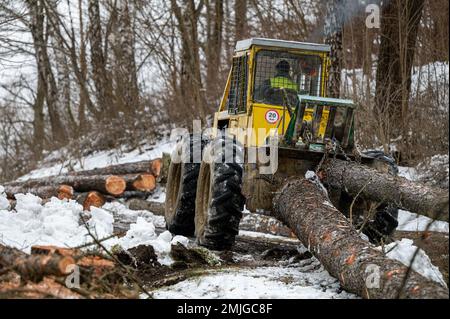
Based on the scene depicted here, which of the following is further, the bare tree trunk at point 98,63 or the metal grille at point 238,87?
the bare tree trunk at point 98,63

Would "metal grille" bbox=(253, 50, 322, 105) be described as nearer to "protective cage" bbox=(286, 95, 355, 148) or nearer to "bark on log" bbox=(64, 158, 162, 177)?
"protective cage" bbox=(286, 95, 355, 148)

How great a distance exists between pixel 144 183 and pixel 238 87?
5664 millimetres

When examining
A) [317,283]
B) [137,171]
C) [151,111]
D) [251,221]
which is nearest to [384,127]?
[251,221]

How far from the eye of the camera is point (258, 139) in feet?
33.1

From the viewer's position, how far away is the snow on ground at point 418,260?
6.45 metres

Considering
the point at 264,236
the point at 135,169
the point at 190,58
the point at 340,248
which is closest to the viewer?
the point at 340,248

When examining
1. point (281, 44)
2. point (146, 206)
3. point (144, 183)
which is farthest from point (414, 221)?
point (144, 183)

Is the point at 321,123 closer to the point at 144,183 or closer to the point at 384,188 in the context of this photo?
the point at 384,188

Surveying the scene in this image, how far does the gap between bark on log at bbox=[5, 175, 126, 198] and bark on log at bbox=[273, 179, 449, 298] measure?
22.5 feet

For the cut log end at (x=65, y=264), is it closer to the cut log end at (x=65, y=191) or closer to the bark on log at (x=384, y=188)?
the bark on log at (x=384, y=188)

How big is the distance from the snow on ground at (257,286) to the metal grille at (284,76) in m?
3.27

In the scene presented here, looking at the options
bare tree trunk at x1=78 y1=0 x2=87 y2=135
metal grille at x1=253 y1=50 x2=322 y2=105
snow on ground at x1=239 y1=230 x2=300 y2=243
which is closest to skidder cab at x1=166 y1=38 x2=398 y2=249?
metal grille at x1=253 y1=50 x2=322 y2=105

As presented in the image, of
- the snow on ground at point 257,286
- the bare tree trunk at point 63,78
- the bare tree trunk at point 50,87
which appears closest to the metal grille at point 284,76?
the snow on ground at point 257,286

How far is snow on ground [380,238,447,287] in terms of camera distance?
6.45 metres
